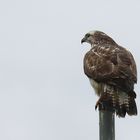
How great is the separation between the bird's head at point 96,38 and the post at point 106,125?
24.7ft

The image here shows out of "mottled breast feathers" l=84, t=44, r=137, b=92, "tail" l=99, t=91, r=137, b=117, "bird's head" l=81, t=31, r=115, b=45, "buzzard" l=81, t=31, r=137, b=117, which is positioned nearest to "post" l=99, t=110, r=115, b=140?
"buzzard" l=81, t=31, r=137, b=117

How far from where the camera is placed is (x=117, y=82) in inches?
477

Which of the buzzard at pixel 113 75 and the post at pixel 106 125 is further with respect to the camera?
the buzzard at pixel 113 75

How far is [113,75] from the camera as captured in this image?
1238cm

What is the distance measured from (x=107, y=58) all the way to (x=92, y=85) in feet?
2.52

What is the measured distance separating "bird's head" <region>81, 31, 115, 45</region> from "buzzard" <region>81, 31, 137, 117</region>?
4.47 ft

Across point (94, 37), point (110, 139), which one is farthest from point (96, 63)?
point (110, 139)

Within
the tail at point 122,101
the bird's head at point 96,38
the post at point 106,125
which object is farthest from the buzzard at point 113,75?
the post at point 106,125

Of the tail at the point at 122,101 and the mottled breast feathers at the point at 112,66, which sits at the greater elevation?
the mottled breast feathers at the point at 112,66

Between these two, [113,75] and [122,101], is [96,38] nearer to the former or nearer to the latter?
[113,75]

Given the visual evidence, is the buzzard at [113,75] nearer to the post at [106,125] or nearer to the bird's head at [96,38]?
the bird's head at [96,38]

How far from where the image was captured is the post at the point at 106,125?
802 centimetres

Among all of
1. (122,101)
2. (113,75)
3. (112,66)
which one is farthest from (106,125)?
(112,66)

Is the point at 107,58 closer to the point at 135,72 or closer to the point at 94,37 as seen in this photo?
the point at 135,72
